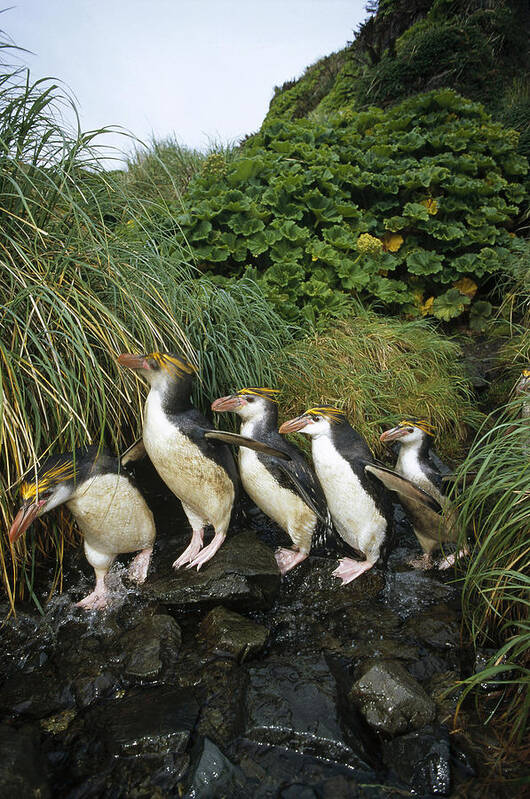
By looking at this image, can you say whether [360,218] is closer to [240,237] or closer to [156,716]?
[240,237]

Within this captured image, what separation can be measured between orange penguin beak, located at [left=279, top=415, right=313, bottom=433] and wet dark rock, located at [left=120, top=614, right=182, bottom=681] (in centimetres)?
115

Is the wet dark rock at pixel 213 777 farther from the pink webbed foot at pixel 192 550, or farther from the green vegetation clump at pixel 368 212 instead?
the green vegetation clump at pixel 368 212

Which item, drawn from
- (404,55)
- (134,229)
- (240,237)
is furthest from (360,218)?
(404,55)

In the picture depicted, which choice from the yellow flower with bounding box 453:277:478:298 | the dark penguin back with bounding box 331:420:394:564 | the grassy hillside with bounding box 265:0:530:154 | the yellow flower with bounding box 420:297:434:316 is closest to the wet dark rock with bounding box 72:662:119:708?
the dark penguin back with bounding box 331:420:394:564

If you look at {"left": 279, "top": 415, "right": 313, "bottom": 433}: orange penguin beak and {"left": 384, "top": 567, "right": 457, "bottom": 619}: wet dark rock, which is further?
{"left": 279, "top": 415, "right": 313, "bottom": 433}: orange penguin beak

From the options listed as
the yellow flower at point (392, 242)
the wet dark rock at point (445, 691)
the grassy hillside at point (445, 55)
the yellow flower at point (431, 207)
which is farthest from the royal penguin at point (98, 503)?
the grassy hillside at point (445, 55)

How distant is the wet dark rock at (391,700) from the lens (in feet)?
6.29

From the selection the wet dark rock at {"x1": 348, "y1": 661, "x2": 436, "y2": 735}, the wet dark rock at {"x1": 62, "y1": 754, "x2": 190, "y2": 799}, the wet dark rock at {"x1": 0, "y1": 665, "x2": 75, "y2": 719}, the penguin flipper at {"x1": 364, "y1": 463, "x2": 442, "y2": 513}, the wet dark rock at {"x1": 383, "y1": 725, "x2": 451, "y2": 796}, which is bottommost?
the wet dark rock at {"x1": 383, "y1": 725, "x2": 451, "y2": 796}

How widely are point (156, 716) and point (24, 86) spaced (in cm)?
350

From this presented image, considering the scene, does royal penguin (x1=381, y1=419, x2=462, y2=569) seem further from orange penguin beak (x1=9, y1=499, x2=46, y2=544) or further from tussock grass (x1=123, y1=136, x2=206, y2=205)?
tussock grass (x1=123, y1=136, x2=206, y2=205)

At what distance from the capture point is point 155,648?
7.39ft

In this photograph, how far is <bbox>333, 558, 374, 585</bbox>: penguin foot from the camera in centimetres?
281

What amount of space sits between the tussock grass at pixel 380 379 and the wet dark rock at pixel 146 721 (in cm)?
232

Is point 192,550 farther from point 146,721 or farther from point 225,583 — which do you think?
point 146,721
